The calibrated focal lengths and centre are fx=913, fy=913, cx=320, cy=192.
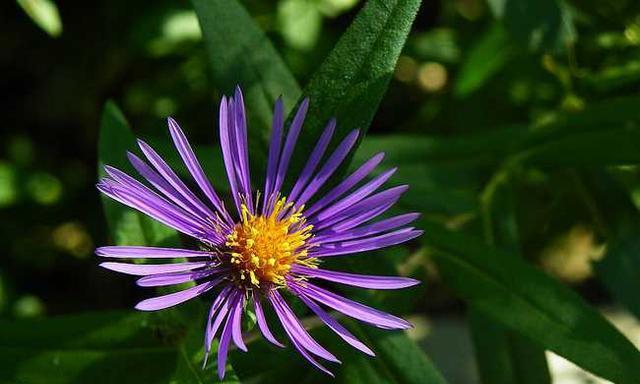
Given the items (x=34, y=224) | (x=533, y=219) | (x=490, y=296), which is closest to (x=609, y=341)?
(x=490, y=296)

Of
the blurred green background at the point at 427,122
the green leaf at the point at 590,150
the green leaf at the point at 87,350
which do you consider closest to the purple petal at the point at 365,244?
the green leaf at the point at 87,350

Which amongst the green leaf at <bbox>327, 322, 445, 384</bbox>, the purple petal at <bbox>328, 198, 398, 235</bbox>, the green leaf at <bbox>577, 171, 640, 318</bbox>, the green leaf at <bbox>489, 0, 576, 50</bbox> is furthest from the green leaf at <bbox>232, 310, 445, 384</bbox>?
the green leaf at <bbox>489, 0, 576, 50</bbox>

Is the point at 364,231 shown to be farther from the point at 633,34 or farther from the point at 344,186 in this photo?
the point at 633,34

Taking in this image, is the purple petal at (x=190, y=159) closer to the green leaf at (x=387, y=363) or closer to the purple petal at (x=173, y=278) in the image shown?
the purple petal at (x=173, y=278)

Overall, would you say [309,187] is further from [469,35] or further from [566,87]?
[469,35]

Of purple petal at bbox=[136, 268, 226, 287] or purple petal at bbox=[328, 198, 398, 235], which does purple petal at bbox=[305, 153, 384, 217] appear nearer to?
purple petal at bbox=[328, 198, 398, 235]

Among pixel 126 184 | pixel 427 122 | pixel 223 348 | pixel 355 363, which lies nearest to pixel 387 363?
pixel 355 363
